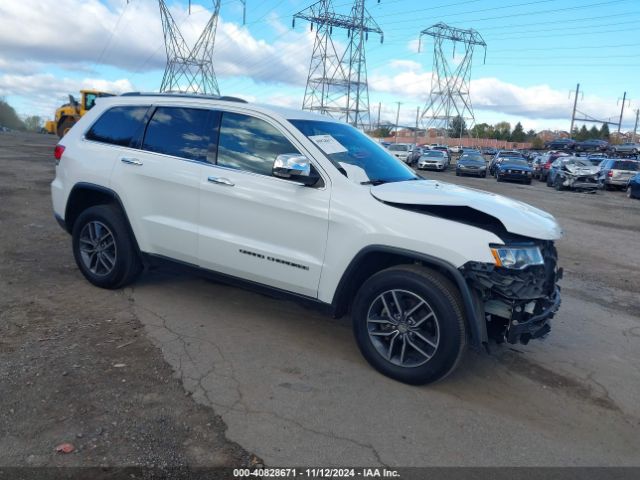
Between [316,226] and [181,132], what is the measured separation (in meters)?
1.75

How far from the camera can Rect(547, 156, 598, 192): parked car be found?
25.3 meters

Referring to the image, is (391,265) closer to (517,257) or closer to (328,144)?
(517,257)

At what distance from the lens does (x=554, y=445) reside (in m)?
3.37

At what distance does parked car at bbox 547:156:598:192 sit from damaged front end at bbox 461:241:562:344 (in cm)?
2369

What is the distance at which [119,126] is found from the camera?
18.2 feet

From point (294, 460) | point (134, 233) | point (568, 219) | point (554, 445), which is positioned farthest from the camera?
point (568, 219)

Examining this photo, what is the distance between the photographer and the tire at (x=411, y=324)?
374 cm

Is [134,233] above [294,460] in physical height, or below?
above

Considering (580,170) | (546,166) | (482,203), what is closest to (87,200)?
(482,203)

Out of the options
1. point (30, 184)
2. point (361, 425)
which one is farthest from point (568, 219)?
point (30, 184)

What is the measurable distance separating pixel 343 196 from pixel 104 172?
2632 mm

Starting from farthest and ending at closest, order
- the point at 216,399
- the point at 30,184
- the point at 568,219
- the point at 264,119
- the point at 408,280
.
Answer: the point at 568,219
the point at 30,184
the point at 264,119
the point at 408,280
the point at 216,399

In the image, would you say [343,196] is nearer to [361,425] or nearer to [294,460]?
[361,425]

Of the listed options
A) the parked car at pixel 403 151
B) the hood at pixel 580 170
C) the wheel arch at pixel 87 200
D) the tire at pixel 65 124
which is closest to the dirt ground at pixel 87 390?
the wheel arch at pixel 87 200
